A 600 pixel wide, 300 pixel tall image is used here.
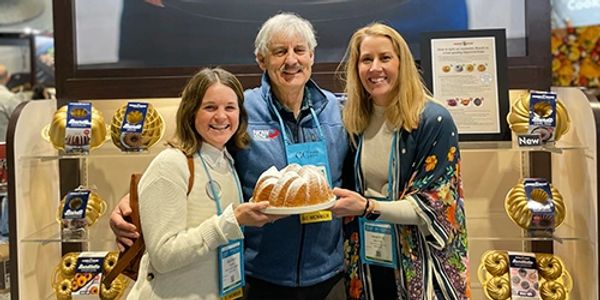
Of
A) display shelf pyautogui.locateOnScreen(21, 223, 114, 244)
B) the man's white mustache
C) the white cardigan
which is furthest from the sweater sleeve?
display shelf pyautogui.locateOnScreen(21, 223, 114, 244)

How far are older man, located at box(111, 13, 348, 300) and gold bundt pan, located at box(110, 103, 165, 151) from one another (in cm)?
58

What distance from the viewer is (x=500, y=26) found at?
3008 millimetres

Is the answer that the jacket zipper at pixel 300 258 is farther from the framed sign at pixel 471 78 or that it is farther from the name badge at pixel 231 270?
the framed sign at pixel 471 78

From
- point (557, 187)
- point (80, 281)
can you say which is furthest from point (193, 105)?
point (557, 187)

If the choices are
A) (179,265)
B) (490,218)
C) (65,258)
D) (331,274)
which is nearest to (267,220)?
(179,265)

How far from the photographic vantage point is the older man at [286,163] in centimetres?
216

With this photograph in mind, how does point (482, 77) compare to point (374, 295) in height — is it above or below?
above

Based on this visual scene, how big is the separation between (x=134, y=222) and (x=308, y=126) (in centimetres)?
67

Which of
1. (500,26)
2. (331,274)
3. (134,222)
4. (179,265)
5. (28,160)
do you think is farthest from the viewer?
(500,26)

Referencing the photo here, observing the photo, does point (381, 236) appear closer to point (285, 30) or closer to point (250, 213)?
point (250, 213)

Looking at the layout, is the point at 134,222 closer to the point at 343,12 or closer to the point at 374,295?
the point at 374,295

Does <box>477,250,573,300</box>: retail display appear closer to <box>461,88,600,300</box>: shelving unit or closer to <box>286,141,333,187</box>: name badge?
<box>461,88,600,300</box>: shelving unit

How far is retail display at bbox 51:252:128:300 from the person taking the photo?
2.72m

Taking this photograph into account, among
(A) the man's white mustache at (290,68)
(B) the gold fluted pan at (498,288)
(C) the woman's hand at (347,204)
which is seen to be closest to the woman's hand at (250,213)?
(C) the woman's hand at (347,204)
